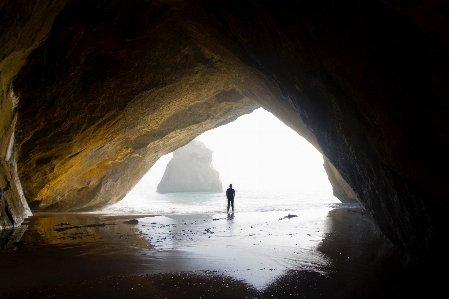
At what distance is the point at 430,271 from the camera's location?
439cm

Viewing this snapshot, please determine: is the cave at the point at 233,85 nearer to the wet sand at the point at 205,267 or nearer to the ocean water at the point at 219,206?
the wet sand at the point at 205,267

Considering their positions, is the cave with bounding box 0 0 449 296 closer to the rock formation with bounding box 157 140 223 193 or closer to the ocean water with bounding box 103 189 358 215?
the ocean water with bounding box 103 189 358 215

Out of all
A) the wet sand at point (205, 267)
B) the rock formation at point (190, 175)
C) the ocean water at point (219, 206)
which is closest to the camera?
the wet sand at point (205, 267)

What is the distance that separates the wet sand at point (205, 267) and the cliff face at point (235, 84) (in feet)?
3.24

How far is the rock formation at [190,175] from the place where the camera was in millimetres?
80500

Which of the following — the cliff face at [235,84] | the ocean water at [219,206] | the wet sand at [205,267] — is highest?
the cliff face at [235,84]

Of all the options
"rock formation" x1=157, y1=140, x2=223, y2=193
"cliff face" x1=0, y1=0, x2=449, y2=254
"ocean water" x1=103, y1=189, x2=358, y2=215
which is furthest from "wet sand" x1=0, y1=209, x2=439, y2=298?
"rock formation" x1=157, y1=140, x2=223, y2=193

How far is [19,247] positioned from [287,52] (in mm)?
6237

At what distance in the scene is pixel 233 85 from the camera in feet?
42.2

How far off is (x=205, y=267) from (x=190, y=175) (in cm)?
7751

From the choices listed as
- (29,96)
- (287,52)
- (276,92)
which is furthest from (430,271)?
(29,96)

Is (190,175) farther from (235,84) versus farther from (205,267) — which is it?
(205,267)

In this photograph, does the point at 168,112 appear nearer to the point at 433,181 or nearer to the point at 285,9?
the point at 285,9

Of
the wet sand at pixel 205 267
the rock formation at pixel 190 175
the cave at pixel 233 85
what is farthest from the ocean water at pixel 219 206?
the rock formation at pixel 190 175
